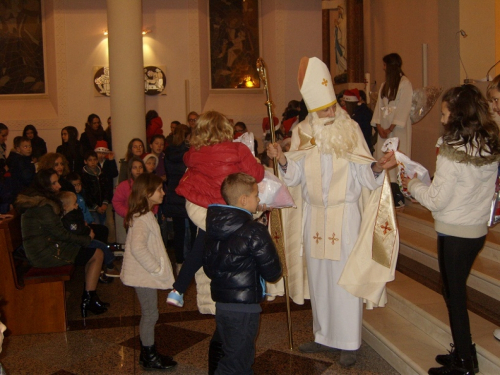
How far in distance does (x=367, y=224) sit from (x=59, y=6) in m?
10.3

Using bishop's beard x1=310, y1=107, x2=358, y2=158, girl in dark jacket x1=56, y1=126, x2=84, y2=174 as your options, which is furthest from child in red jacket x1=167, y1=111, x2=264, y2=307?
girl in dark jacket x1=56, y1=126, x2=84, y2=174

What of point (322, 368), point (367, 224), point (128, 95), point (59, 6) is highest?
point (59, 6)

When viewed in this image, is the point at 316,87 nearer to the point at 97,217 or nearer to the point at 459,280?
the point at 459,280

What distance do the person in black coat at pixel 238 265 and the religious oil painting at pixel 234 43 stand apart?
1051 cm

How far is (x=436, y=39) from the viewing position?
771 cm

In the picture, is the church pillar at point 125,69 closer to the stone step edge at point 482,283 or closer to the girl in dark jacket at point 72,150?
the girl in dark jacket at point 72,150

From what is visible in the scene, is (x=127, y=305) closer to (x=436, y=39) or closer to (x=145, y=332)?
(x=145, y=332)

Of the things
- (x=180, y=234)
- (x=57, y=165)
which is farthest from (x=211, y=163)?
(x=57, y=165)

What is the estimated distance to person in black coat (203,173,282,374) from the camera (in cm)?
299

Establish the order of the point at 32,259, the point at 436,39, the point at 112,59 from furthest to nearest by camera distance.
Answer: the point at 112,59
the point at 436,39
the point at 32,259

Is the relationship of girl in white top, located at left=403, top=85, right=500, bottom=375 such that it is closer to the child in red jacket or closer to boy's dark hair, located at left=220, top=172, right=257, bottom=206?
boy's dark hair, located at left=220, top=172, right=257, bottom=206

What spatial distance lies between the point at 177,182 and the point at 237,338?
3.36m

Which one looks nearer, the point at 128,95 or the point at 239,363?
the point at 239,363

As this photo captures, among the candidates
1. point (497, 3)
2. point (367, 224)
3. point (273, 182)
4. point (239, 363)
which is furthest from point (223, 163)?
point (497, 3)
